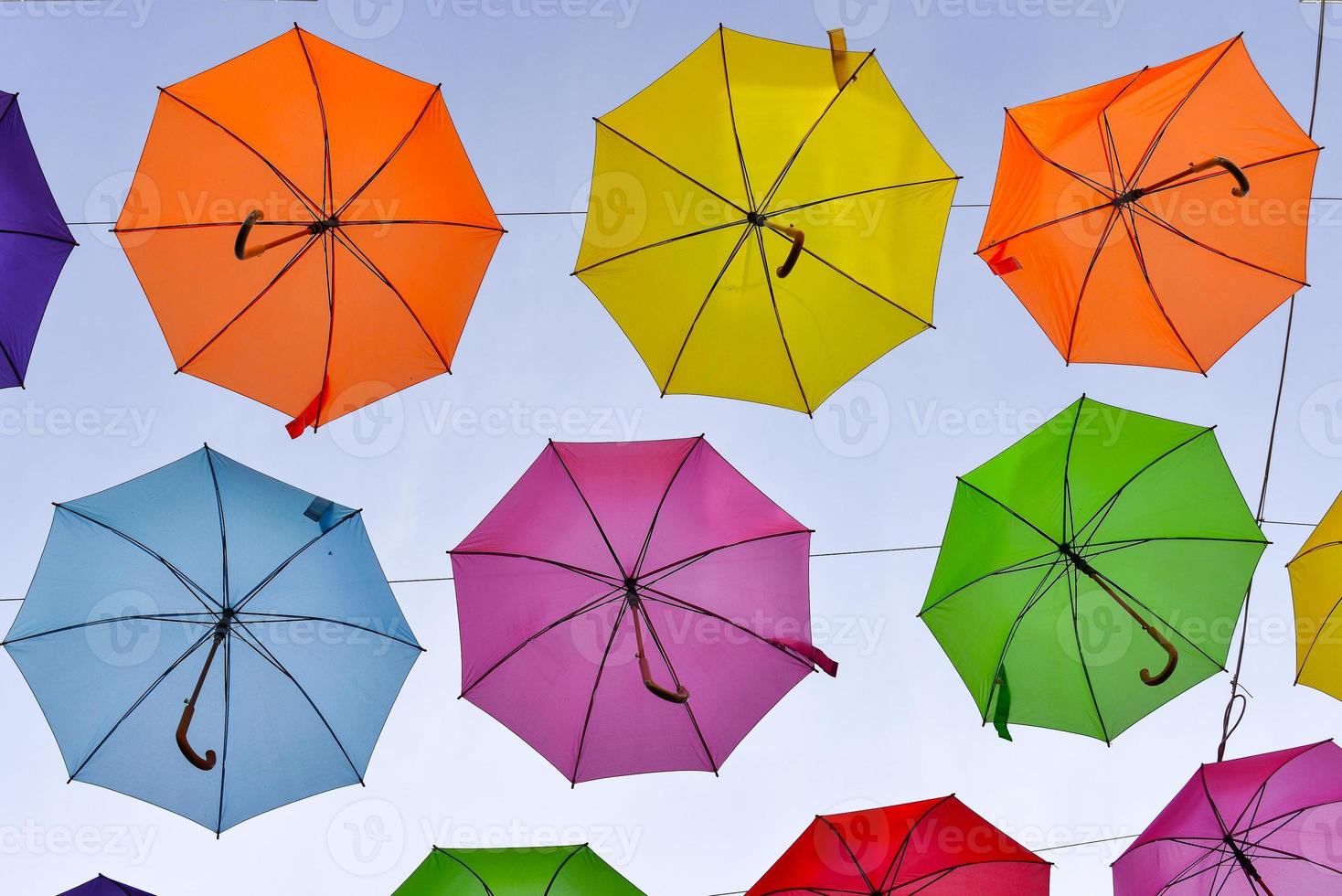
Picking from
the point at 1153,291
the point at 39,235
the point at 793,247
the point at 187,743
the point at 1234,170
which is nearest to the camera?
the point at 187,743

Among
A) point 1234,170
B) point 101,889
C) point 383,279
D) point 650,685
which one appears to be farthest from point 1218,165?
point 101,889

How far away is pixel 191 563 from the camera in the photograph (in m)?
5.99

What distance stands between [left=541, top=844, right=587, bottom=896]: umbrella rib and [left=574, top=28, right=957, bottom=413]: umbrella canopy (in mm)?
2863

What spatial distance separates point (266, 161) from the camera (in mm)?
5867

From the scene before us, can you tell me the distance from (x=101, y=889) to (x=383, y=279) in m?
3.88

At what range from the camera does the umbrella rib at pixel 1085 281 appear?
20.5 ft

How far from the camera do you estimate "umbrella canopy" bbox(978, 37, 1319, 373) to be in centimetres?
618

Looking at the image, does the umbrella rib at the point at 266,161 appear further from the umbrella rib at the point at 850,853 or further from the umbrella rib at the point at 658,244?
the umbrella rib at the point at 850,853

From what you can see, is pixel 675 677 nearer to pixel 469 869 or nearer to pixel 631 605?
pixel 631 605

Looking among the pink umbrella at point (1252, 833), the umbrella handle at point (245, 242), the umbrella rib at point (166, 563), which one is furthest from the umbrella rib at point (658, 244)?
the pink umbrella at point (1252, 833)

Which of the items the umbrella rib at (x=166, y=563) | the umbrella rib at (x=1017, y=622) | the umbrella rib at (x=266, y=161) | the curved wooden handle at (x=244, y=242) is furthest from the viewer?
the umbrella rib at (x=1017, y=622)

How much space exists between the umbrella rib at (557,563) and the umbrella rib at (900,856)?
7.63 feet

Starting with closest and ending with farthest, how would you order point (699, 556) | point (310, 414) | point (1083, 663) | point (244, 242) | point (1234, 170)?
point (244, 242) < point (1234, 170) < point (310, 414) < point (699, 556) < point (1083, 663)

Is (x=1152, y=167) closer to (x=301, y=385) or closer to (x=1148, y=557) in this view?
(x=1148, y=557)
